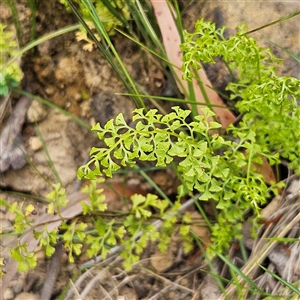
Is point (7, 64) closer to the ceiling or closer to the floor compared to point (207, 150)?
closer to the ceiling

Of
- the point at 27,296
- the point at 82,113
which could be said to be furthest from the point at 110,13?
the point at 27,296

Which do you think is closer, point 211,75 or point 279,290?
point 279,290

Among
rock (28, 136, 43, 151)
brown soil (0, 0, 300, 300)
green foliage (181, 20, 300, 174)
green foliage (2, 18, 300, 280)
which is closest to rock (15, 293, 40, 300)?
brown soil (0, 0, 300, 300)

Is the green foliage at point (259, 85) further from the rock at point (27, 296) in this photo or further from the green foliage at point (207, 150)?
the rock at point (27, 296)

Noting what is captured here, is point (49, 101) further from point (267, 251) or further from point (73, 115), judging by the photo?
point (267, 251)

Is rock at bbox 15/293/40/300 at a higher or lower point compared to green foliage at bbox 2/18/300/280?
lower

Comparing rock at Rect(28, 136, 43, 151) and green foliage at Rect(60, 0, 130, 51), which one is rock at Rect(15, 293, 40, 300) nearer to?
rock at Rect(28, 136, 43, 151)

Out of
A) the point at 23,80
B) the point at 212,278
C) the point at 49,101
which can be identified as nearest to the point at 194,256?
the point at 212,278

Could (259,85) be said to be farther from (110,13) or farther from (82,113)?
(82,113)
